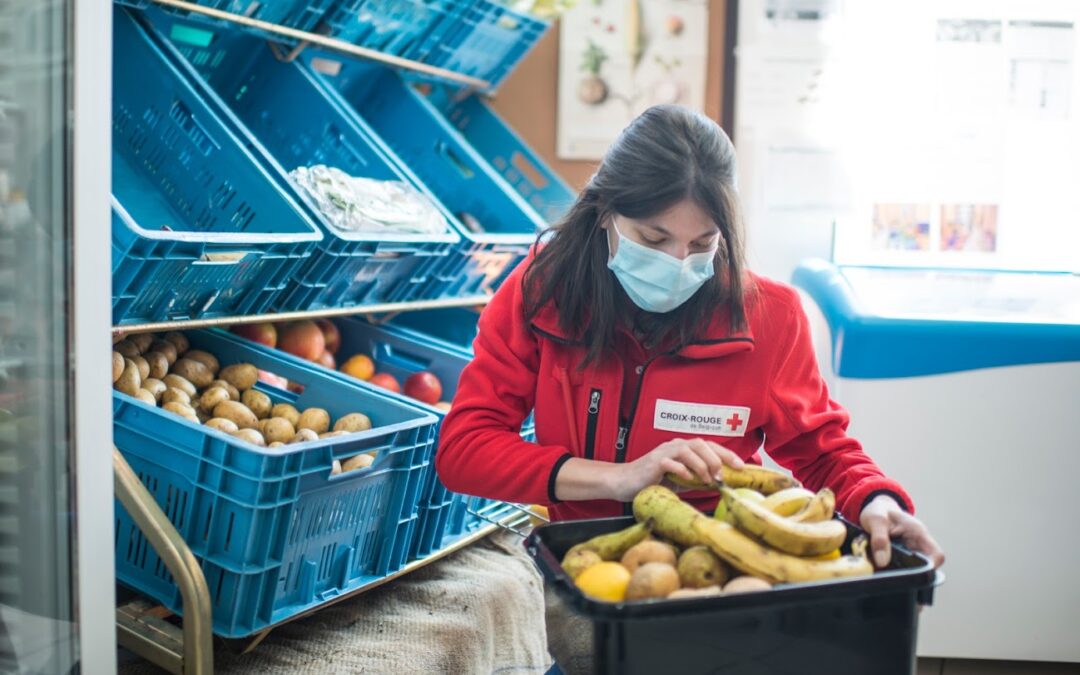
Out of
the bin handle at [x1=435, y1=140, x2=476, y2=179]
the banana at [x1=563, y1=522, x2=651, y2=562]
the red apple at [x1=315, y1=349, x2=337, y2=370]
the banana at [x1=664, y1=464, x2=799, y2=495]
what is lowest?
the banana at [x1=563, y1=522, x2=651, y2=562]

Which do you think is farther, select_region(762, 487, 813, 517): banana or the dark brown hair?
the dark brown hair

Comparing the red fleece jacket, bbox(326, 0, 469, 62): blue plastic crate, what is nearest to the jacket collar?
the red fleece jacket

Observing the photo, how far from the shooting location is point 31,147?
1.29 meters

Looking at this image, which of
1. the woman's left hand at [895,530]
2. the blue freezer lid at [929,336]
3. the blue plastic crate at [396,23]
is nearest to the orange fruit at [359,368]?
the blue plastic crate at [396,23]

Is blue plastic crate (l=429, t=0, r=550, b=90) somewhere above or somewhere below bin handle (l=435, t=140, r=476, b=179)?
above

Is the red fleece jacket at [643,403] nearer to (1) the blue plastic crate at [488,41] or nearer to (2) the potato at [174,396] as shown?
(2) the potato at [174,396]

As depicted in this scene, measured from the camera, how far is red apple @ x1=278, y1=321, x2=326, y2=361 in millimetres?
2625

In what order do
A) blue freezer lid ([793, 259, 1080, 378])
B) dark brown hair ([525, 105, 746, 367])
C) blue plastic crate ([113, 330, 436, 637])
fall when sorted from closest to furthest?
dark brown hair ([525, 105, 746, 367])
blue plastic crate ([113, 330, 436, 637])
blue freezer lid ([793, 259, 1080, 378])

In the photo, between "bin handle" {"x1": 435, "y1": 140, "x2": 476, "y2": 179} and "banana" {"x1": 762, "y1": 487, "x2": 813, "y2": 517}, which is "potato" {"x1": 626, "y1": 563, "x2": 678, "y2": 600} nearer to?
"banana" {"x1": 762, "y1": 487, "x2": 813, "y2": 517}

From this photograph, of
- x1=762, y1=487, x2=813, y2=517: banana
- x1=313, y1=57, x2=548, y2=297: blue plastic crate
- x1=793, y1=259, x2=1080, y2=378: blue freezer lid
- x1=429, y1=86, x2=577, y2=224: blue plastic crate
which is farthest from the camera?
x1=429, y1=86, x2=577, y2=224: blue plastic crate

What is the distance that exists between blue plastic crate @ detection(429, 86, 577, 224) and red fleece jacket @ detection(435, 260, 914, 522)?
179 cm

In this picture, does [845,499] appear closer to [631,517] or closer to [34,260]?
[631,517]

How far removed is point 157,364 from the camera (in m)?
2.22

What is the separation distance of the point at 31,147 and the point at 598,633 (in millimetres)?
893
